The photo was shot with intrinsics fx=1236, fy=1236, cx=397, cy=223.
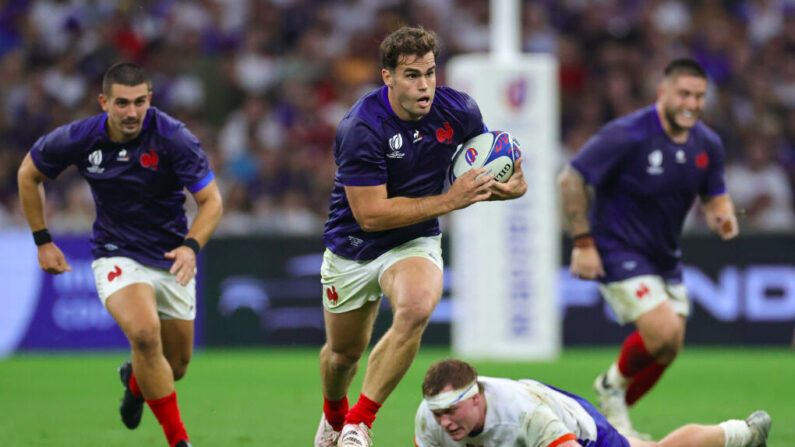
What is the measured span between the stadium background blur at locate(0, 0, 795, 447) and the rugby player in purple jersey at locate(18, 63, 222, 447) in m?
3.28

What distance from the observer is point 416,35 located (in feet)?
22.1

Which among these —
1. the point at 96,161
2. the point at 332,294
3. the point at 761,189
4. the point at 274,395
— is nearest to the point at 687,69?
the point at 332,294

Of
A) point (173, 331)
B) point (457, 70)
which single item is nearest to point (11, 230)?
point (457, 70)

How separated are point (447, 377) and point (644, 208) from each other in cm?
362

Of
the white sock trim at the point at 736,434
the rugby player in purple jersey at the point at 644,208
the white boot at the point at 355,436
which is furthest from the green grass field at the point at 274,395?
the white boot at the point at 355,436

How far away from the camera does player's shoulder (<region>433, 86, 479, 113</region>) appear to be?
7066 millimetres

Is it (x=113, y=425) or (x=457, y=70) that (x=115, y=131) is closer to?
(x=113, y=425)

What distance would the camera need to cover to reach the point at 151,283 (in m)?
7.55

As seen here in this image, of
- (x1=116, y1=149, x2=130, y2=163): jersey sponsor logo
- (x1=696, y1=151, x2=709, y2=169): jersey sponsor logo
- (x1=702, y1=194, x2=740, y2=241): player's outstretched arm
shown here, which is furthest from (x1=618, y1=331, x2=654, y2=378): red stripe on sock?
(x1=116, y1=149, x2=130, y2=163): jersey sponsor logo

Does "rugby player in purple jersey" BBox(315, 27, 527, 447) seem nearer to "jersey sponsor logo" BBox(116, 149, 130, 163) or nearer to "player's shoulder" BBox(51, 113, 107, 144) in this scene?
"jersey sponsor logo" BBox(116, 149, 130, 163)

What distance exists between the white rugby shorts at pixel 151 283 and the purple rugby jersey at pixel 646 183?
2917 millimetres

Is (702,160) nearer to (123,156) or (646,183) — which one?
(646,183)

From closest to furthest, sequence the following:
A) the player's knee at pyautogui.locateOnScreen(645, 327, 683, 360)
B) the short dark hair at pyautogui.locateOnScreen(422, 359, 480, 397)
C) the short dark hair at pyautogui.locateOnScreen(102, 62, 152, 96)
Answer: the short dark hair at pyautogui.locateOnScreen(422, 359, 480, 397) → the short dark hair at pyautogui.locateOnScreen(102, 62, 152, 96) → the player's knee at pyautogui.locateOnScreen(645, 327, 683, 360)

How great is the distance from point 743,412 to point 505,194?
3.98 meters
